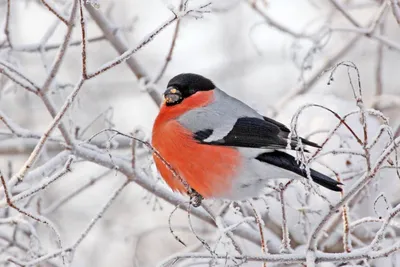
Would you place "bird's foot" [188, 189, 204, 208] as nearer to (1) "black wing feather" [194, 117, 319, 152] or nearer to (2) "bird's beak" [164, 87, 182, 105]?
(1) "black wing feather" [194, 117, 319, 152]

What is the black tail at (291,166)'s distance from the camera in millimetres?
2023

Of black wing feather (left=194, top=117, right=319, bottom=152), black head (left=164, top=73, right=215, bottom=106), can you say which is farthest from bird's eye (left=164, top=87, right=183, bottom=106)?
black wing feather (left=194, top=117, right=319, bottom=152)

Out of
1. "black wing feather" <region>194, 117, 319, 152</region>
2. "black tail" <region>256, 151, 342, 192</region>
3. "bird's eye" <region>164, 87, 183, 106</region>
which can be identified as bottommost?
"black tail" <region>256, 151, 342, 192</region>

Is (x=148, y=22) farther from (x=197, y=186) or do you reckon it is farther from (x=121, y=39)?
(x=197, y=186)

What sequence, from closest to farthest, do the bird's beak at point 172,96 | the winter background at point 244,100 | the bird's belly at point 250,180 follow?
the winter background at point 244,100 → the bird's belly at point 250,180 → the bird's beak at point 172,96

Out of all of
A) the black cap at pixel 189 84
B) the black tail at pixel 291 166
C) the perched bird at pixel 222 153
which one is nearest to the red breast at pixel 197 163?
the perched bird at pixel 222 153

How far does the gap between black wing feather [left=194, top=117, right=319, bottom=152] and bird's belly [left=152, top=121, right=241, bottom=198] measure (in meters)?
0.03

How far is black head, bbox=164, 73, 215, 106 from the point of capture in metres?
2.65

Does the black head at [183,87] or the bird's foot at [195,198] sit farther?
the black head at [183,87]

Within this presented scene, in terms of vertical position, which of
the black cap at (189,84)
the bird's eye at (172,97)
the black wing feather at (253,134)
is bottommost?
the black wing feather at (253,134)

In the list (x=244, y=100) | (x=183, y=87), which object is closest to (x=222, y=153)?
(x=183, y=87)

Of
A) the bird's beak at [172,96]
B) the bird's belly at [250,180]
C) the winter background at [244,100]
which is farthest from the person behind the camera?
the bird's beak at [172,96]

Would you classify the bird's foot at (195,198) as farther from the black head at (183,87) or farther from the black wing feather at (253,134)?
the black head at (183,87)

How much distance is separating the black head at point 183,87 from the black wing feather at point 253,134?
245 millimetres
